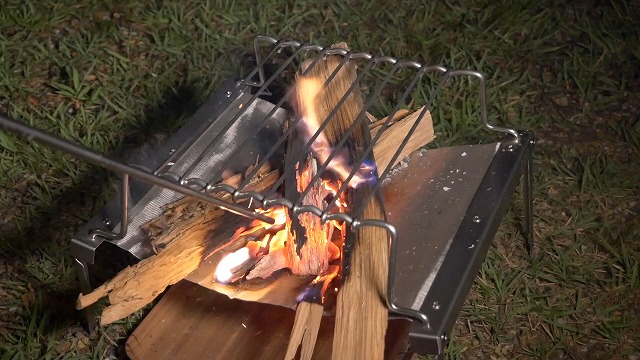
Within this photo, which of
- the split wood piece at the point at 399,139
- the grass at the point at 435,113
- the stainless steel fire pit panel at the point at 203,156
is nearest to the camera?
the stainless steel fire pit panel at the point at 203,156

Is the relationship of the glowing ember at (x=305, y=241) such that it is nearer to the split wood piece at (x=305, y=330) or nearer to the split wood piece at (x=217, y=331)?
the split wood piece at (x=305, y=330)

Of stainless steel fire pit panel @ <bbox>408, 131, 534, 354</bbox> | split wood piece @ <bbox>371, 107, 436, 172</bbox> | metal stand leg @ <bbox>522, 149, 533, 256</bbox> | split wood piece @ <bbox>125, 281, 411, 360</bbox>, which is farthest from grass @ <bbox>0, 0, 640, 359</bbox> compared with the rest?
split wood piece @ <bbox>371, 107, 436, 172</bbox>

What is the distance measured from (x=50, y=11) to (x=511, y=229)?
84.6 inches

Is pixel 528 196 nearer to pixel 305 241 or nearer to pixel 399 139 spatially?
pixel 399 139

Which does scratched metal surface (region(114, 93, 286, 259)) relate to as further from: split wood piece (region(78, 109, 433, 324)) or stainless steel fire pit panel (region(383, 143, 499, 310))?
stainless steel fire pit panel (region(383, 143, 499, 310))

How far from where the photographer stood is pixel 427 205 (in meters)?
2.07

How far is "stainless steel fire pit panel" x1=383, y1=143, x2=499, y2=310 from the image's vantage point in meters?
1.85

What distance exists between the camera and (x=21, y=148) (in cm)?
276

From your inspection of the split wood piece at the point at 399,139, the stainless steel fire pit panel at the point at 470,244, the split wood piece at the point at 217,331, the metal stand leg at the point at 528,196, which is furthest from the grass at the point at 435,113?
the split wood piece at the point at 399,139

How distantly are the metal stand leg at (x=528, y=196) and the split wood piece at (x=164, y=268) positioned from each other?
838mm

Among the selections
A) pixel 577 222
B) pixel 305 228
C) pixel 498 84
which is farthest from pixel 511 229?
pixel 305 228

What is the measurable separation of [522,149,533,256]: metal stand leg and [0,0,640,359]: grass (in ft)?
0.20

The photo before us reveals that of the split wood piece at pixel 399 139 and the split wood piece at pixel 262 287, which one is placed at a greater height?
the split wood piece at pixel 399 139

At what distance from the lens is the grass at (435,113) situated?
2312 millimetres
